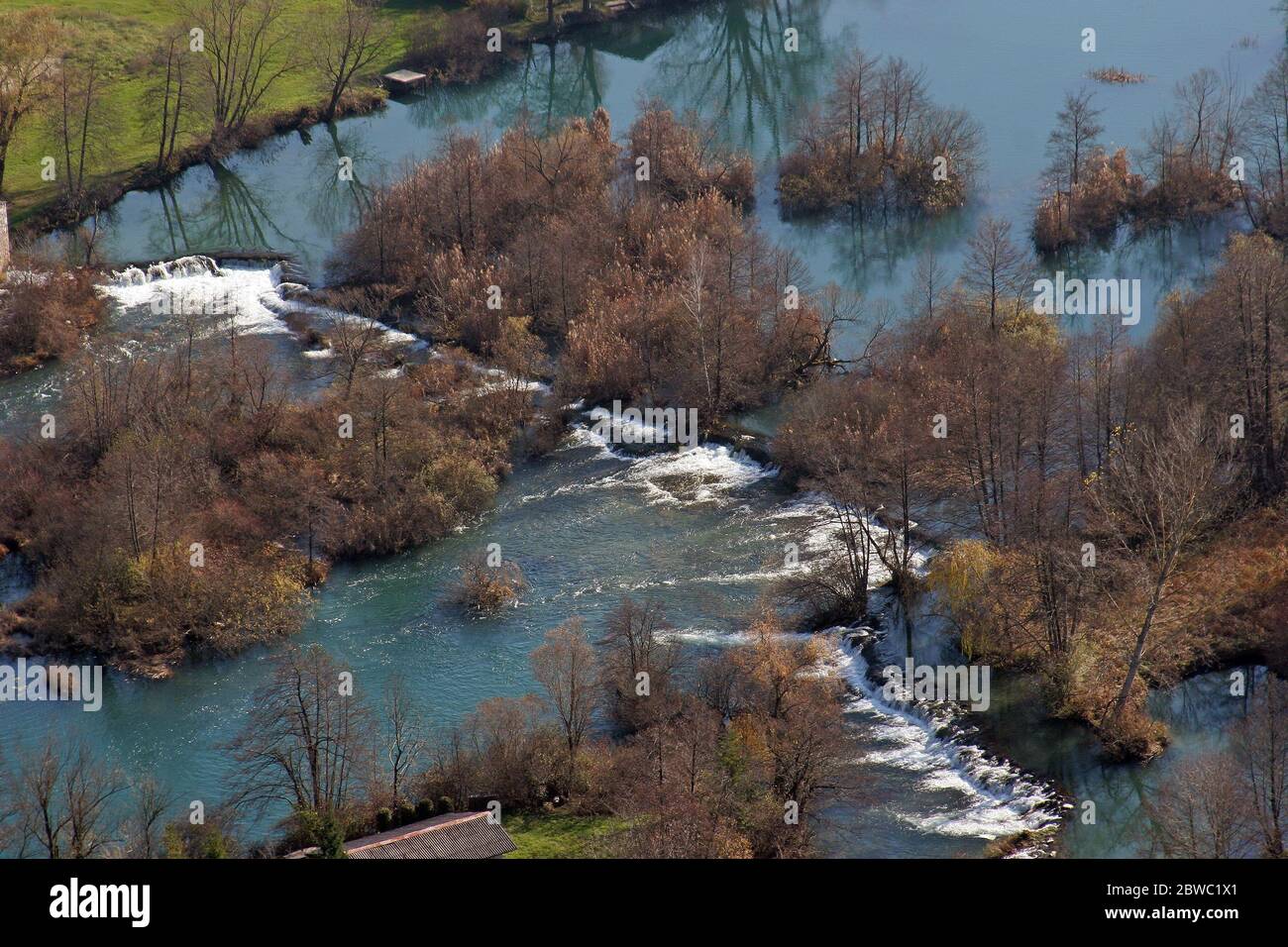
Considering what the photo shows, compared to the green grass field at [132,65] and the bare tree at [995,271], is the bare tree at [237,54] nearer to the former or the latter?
the green grass field at [132,65]

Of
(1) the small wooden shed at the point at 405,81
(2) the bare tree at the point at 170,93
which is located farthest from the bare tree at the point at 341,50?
(2) the bare tree at the point at 170,93

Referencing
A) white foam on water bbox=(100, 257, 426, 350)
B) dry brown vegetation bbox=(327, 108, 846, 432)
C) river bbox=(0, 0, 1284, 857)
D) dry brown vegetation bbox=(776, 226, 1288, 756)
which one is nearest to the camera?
river bbox=(0, 0, 1284, 857)

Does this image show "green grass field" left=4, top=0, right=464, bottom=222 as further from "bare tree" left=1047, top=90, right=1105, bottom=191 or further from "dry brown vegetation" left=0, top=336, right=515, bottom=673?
"bare tree" left=1047, top=90, right=1105, bottom=191

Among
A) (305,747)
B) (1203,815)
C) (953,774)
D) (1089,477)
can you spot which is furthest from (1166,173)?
(305,747)

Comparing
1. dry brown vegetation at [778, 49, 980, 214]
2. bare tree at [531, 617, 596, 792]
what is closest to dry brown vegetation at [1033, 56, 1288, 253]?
dry brown vegetation at [778, 49, 980, 214]

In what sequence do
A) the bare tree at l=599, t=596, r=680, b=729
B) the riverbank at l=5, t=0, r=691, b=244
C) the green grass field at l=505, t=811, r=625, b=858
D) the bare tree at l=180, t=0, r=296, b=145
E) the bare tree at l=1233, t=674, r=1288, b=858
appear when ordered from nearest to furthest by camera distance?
1. the bare tree at l=1233, t=674, r=1288, b=858
2. the green grass field at l=505, t=811, r=625, b=858
3. the bare tree at l=599, t=596, r=680, b=729
4. the riverbank at l=5, t=0, r=691, b=244
5. the bare tree at l=180, t=0, r=296, b=145

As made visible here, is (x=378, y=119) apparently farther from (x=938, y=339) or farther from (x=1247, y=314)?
(x=1247, y=314)

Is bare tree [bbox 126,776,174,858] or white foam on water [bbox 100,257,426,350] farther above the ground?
white foam on water [bbox 100,257,426,350]

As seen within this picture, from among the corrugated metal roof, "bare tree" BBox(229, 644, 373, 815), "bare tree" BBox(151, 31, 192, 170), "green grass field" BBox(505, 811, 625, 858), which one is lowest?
"green grass field" BBox(505, 811, 625, 858)
